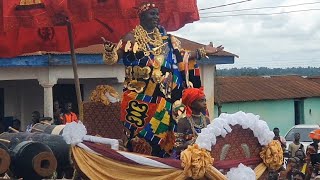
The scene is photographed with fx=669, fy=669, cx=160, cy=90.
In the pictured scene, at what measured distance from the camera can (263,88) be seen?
26.2m

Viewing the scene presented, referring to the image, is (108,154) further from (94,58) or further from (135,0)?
(94,58)

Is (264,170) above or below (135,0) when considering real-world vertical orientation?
below

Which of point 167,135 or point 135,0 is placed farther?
point 135,0

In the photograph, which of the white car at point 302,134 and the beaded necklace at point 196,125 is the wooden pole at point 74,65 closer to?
the beaded necklace at point 196,125

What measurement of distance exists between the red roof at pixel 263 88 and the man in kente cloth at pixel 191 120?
15421mm

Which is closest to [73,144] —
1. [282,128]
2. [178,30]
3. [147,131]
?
[147,131]

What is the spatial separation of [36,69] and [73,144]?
907cm

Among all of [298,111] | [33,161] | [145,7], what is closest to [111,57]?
[145,7]

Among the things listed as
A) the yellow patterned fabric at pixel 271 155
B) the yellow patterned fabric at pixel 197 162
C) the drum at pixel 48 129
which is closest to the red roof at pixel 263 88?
the drum at pixel 48 129

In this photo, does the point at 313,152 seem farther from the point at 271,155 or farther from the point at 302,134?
the point at 302,134

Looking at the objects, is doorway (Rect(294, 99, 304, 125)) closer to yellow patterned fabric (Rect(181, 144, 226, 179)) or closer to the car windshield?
the car windshield

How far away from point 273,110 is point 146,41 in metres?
19.3

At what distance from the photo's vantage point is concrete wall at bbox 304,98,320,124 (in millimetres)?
26562

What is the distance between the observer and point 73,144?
5500 mm
